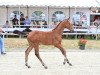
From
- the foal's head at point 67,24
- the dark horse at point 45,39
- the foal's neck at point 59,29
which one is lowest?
the dark horse at point 45,39

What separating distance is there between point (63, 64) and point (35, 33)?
1569 mm

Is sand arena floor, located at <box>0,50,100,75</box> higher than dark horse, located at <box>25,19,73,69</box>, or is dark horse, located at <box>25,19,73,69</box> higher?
dark horse, located at <box>25,19,73,69</box>

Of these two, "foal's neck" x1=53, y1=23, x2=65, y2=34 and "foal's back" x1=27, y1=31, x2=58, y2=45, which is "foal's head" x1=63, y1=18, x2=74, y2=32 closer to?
"foal's neck" x1=53, y1=23, x2=65, y2=34

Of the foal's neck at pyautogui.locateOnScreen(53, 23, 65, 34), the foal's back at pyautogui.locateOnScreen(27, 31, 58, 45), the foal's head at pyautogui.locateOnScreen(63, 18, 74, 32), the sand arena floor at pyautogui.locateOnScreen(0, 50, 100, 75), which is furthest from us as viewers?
the foal's head at pyautogui.locateOnScreen(63, 18, 74, 32)

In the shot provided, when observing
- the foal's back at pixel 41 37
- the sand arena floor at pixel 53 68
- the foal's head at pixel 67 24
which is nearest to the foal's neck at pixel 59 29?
the foal's head at pixel 67 24

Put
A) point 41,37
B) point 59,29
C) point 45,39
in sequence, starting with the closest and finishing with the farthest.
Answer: point 41,37 < point 45,39 < point 59,29

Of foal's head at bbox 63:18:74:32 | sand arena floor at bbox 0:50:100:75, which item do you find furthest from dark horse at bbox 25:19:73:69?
sand arena floor at bbox 0:50:100:75

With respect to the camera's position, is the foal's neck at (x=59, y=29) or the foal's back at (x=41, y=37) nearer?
the foal's back at (x=41, y=37)

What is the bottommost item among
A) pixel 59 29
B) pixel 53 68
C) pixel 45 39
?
pixel 53 68

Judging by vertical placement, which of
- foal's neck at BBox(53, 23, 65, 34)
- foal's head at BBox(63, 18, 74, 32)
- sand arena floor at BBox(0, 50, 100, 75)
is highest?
foal's head at BBox(63, 18, 74, 32)

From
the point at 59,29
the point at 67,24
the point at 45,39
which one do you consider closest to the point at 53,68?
the point at 45,39

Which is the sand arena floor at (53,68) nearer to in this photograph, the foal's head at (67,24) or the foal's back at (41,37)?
the foal's back at (41,37)

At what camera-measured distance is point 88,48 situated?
88.4 feet

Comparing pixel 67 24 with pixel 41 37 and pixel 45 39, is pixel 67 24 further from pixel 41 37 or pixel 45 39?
pixel 41 37
